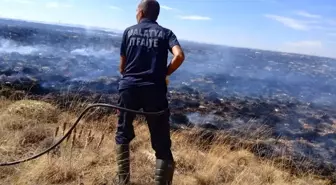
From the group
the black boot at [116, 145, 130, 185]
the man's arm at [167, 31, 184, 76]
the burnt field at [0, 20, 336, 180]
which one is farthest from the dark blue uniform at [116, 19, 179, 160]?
the burnt field at [0, 20, 336, 180]

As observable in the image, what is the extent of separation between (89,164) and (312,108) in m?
16.4

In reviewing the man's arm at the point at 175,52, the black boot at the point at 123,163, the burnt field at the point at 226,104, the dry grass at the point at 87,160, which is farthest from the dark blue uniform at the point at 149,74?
the burnt field at the point at 226,104

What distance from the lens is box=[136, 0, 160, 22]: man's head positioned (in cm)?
400

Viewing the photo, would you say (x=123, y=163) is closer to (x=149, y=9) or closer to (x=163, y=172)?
(x=163, y=172)

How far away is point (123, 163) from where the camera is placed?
4148mm

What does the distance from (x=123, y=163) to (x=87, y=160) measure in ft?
2.29

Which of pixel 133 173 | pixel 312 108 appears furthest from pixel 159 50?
pixel 312 108

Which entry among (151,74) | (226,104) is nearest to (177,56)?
(151,74)

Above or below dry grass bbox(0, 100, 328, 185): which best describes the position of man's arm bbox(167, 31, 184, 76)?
above

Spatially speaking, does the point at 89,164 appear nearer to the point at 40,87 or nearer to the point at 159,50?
the point at 159,50

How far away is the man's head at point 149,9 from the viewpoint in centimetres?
400

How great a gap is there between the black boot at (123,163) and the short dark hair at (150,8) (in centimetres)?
139

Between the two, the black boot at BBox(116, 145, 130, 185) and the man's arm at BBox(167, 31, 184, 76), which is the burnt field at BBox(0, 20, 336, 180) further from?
the man's arm at BBox(167, 31, 184, 76)

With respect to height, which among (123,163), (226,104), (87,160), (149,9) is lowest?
(226,104)
